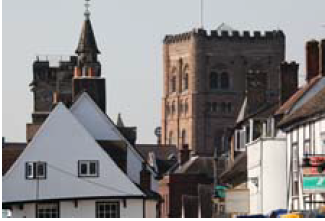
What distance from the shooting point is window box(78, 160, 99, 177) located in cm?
7225

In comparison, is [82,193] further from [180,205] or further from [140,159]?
[180,205]

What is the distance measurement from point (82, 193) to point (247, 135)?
23921 millimetres

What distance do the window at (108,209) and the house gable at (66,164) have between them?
1.23 feet

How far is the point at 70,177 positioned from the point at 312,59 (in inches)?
632

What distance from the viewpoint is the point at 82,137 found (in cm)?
7250

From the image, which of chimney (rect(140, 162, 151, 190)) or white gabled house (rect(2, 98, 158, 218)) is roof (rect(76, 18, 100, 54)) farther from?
white gabled house (rect(2, 98, 158, 218))

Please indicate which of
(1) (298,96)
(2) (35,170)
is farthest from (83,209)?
(1) (298,96)

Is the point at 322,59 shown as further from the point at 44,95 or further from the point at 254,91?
the point at 44,95

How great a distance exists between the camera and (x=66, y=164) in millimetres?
72125

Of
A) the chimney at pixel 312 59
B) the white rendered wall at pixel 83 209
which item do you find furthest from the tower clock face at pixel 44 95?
the white rendered wall at pixel 83 209

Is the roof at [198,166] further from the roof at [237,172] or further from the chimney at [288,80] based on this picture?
the chimney at [288,80]

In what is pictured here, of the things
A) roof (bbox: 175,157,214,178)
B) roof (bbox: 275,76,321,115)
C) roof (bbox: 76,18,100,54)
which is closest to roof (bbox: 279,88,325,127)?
roof (bbox: 275,76,321,115)

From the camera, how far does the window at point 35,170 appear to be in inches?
2820

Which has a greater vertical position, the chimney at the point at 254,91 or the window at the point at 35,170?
the chimney at the point at 254,91
